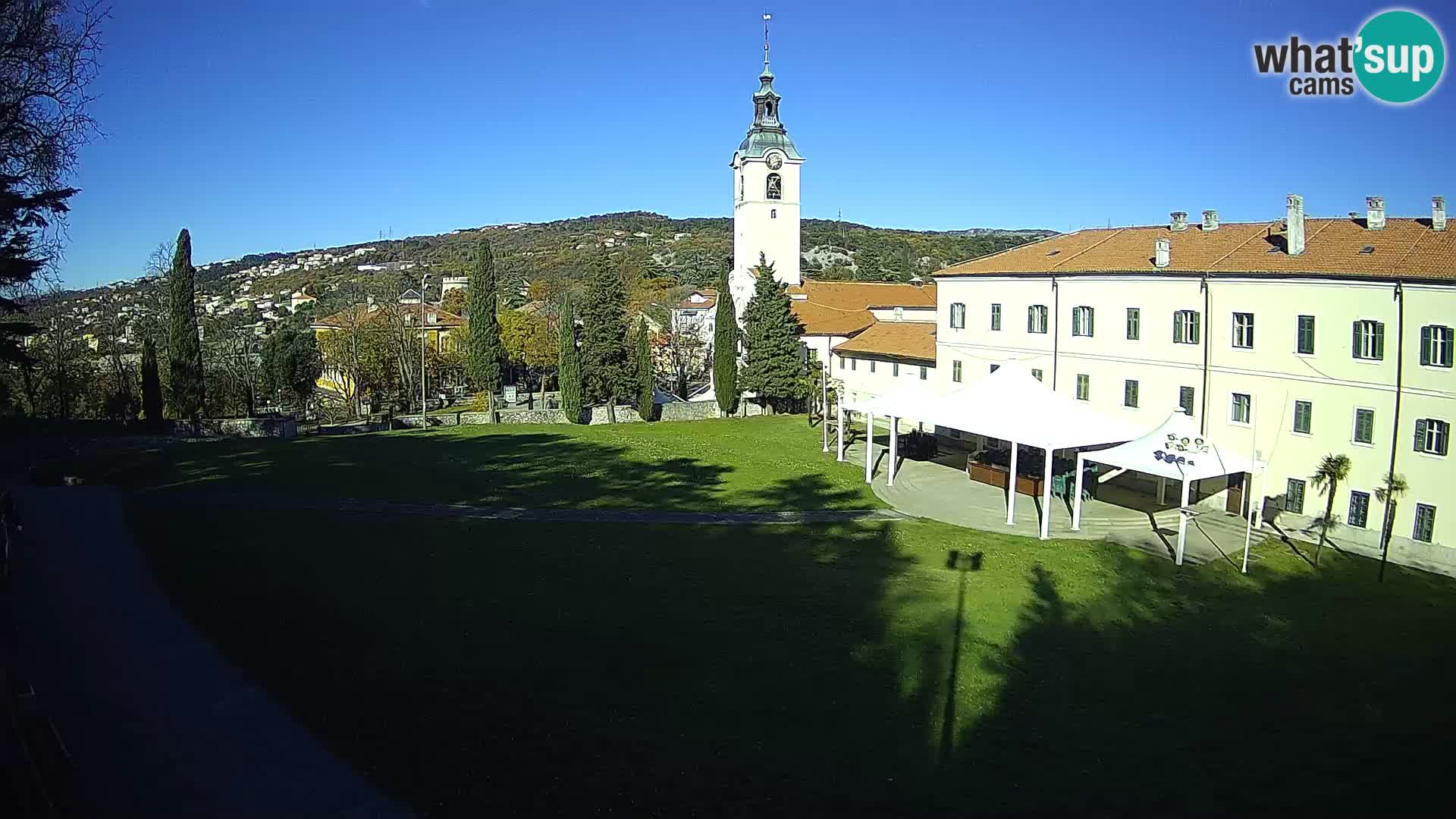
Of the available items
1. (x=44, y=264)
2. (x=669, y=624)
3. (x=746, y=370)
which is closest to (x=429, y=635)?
(x=669, y=624)

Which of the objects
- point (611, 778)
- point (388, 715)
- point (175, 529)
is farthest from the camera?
point (175, 529)

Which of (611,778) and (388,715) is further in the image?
(388,715)

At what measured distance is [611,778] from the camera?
8664 millimetres

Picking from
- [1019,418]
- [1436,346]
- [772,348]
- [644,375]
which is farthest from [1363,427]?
[644,375]

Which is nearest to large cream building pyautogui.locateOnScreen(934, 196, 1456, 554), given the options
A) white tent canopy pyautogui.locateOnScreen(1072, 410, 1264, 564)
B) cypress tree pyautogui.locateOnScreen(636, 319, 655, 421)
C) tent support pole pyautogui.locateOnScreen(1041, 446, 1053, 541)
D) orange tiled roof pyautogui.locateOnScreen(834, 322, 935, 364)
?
white tent canopy pyautogui.locateOnScreen(1072, 410, 1264, 564)

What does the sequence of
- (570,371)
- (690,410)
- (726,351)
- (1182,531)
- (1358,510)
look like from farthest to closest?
(690,410), (726,351), (570,371), (1358,510), (1182,531)

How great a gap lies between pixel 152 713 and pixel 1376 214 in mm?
25645

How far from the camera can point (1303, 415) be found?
2100cm

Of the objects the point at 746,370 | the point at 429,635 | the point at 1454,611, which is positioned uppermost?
the point at 746,370

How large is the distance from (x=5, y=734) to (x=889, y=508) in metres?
16.9

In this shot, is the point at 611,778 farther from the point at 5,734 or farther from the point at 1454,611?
the point at 1454,611

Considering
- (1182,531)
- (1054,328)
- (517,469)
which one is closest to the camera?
(1182,531)

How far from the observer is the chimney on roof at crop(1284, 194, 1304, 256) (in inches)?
866

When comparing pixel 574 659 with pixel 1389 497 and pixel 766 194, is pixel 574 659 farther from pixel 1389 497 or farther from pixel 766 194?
pixel 766 194
